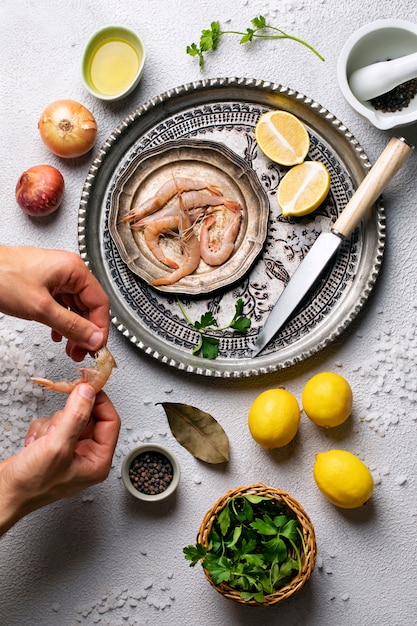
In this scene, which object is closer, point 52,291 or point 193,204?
point 52,291

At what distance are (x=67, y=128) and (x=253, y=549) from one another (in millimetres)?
1109

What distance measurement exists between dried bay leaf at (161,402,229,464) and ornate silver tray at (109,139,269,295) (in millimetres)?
295

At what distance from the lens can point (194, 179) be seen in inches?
71.3

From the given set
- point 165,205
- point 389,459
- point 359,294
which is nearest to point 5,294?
point 165,205

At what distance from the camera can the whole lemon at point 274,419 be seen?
165 centimetres

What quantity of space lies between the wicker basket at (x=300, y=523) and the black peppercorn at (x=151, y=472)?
146mm

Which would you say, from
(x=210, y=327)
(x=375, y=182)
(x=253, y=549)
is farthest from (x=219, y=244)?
(x=253, y=549)

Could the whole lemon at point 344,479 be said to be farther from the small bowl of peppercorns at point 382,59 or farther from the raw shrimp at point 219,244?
the small bowl of peppercorns at point 382,59

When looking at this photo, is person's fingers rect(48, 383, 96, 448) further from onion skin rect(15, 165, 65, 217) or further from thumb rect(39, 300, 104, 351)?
onion skin rect(15, 165, 65, 217)

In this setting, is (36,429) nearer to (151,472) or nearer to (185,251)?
(151,472)

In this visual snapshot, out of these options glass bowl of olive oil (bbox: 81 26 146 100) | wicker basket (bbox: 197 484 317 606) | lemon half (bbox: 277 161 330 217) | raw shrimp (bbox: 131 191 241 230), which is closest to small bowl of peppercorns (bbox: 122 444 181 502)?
wicker basket (bbox: 197 484 317 606)

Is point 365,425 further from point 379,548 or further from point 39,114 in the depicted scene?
point 39,114

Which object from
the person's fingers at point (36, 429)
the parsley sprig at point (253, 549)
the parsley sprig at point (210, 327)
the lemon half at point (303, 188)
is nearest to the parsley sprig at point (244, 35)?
the lemon half at point (303, 188)

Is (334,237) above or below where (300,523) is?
above
